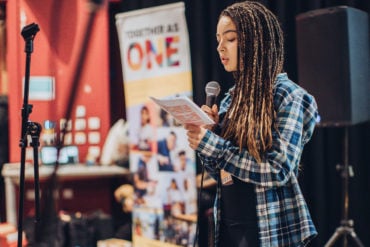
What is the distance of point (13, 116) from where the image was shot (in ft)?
11.6

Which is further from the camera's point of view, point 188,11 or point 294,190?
point 188,11

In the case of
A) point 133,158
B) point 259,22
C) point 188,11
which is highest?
point 188,11

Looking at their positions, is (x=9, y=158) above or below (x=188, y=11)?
below

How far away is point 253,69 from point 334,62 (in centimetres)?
121

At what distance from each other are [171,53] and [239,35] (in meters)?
1.80

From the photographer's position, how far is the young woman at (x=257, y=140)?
1431 millimetres

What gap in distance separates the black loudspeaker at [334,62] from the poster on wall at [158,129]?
2.66 feet

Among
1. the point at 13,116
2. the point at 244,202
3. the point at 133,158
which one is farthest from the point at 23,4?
the point at 244,202

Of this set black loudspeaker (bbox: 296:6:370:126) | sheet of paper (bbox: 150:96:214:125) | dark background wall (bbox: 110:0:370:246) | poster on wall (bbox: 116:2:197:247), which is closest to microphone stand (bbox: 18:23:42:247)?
sheet of paper (bbox: 150:96:214:125)

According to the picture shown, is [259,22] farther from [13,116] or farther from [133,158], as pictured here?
[13,116]

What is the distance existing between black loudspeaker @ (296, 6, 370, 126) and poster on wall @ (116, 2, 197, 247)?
81 centimetres

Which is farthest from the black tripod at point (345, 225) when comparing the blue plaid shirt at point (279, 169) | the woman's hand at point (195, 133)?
the woman's hand at point (195, 133)

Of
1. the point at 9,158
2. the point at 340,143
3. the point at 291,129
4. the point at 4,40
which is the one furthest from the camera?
the point at 4,40

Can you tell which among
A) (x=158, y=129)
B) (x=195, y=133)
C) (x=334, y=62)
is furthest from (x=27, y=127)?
(x=158, y=129)
